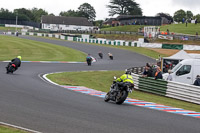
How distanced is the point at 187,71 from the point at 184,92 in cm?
313

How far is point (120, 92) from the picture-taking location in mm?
13430

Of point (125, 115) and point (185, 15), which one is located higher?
point (185, 15)

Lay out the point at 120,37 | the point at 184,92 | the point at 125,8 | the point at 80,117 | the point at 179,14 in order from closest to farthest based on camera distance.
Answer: the point at 80,117
the point at 184,92
the point at 120,37
the point at 125,8
the point at 179,14

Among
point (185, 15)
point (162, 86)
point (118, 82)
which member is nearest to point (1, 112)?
point (118, 82)

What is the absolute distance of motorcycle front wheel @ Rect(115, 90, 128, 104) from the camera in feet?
43.3

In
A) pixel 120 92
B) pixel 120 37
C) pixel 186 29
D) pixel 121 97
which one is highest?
pixel 186 29

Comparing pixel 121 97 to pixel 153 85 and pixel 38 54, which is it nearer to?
pixel 153 85

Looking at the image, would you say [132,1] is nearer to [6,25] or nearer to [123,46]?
[6,25]

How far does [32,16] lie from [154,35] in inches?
4747

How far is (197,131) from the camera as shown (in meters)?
9.51

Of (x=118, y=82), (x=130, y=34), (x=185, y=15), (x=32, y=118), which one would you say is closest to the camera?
(x=32, y=118)

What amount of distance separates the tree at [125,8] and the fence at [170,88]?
121183 millimetres

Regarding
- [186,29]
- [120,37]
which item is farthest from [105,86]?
[186,29]

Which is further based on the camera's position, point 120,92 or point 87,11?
point 87,11
